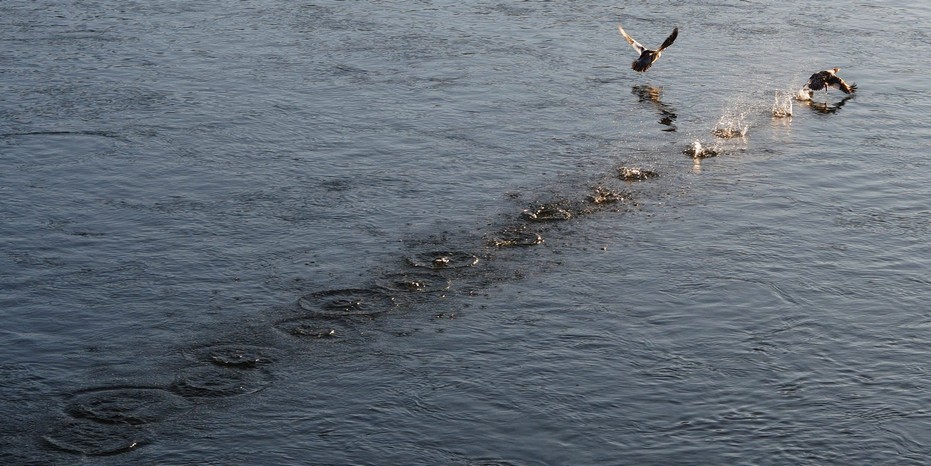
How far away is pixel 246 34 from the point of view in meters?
23.1

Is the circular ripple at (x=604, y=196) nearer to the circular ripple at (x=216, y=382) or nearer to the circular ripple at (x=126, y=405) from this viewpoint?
the circular ripple at (x=216, y=382)

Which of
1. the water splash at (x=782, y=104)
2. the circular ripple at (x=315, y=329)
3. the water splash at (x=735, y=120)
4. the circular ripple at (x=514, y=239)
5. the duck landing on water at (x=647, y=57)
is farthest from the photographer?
the duck landing on water at (x=647, y=57)

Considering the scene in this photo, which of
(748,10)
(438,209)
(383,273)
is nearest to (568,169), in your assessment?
(438,209)

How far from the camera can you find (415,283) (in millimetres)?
13008

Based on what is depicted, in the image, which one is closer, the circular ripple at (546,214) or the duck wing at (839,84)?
the circular ripple at (546,214)

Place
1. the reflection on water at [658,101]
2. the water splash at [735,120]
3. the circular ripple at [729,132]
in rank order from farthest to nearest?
the reflection on water at [658,101] < the water splash at [735,120] < the circular ripple at [729,132]

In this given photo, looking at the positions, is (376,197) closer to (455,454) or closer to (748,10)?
(455,454)

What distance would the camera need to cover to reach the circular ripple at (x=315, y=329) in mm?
11859

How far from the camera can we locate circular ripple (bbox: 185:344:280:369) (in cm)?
1130

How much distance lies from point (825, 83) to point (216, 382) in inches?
507

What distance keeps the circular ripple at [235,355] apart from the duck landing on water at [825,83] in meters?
12.0

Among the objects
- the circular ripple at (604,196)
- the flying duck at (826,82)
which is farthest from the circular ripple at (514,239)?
the flying duck at (826,82)

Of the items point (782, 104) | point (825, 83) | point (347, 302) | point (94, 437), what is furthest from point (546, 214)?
point (825, 83)

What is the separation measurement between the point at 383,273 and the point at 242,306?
1.58 metres
